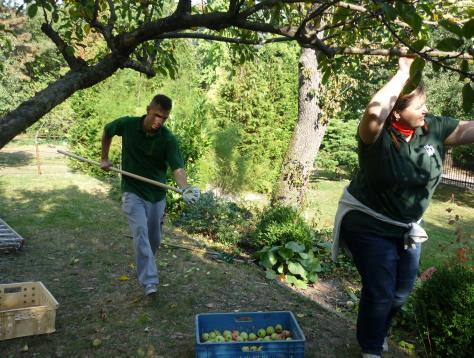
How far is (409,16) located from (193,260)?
187 inches

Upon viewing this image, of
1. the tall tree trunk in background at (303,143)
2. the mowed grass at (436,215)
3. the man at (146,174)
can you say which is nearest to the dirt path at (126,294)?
the man at (146,174)

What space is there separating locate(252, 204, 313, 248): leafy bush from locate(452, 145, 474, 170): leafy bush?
48.9ft

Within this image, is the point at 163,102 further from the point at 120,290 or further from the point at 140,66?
the point at 120,290

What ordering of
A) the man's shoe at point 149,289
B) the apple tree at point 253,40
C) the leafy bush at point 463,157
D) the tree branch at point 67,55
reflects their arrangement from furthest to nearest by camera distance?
1. the leafy bush at point 463,157
2. the man's shoe at point 149,289
3. the tree branch at point 67,55
4. the apple tree at point 253,40

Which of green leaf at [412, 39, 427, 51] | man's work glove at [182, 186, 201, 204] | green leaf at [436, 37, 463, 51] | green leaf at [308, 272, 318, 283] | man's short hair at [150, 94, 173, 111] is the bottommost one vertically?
green leaf at [308, 272, 318, 283]

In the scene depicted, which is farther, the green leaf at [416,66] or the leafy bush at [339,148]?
the leafy bush at [339,148]

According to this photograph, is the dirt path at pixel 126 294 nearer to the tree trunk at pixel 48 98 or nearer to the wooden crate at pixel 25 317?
the wooden crate at pixel 25 317

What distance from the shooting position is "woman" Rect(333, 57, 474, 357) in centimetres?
282

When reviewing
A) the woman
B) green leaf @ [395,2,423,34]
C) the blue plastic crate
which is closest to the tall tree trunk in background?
the blue plastic crate

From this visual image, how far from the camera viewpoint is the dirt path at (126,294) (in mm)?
3697

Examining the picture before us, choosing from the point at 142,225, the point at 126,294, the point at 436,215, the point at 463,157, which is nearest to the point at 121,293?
the point at 126,294

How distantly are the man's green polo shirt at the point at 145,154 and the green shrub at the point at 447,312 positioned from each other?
2376 mm

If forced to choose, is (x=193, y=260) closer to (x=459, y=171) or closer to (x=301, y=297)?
(x=301, y=297)

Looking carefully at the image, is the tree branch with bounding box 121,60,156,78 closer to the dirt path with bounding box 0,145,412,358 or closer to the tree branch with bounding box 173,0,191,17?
the tree branch with bounding box 173,0,191,17
